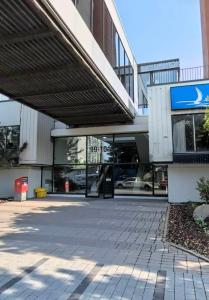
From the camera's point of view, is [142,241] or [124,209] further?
[124,209]

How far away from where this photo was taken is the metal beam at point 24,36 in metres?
7.67

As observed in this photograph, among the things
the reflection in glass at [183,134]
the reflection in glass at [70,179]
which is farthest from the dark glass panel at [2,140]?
the reflection in glass at [183,134]

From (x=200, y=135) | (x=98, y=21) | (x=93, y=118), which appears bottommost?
(x=200, y=135)

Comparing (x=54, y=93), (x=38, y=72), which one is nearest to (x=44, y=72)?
(x=38, y=72)

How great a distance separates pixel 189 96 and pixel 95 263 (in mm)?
10756

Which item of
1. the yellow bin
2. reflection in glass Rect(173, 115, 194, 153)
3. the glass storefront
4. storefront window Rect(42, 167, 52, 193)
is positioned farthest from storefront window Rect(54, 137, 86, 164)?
reflection in glass Rect(173, 115, 194, 153)

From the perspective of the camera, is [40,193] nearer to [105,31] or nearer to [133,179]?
[133,179]

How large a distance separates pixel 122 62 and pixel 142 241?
11.9 metres

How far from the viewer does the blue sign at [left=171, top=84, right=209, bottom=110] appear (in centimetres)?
1416

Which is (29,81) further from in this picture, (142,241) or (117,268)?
(117,268)

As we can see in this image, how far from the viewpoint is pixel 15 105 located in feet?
61.5

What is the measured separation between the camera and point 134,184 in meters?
17.2

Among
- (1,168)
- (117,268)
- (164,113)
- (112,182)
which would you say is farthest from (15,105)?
(117,268)

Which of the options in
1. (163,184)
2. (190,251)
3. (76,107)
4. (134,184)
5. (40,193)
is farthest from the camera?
(40,193)
